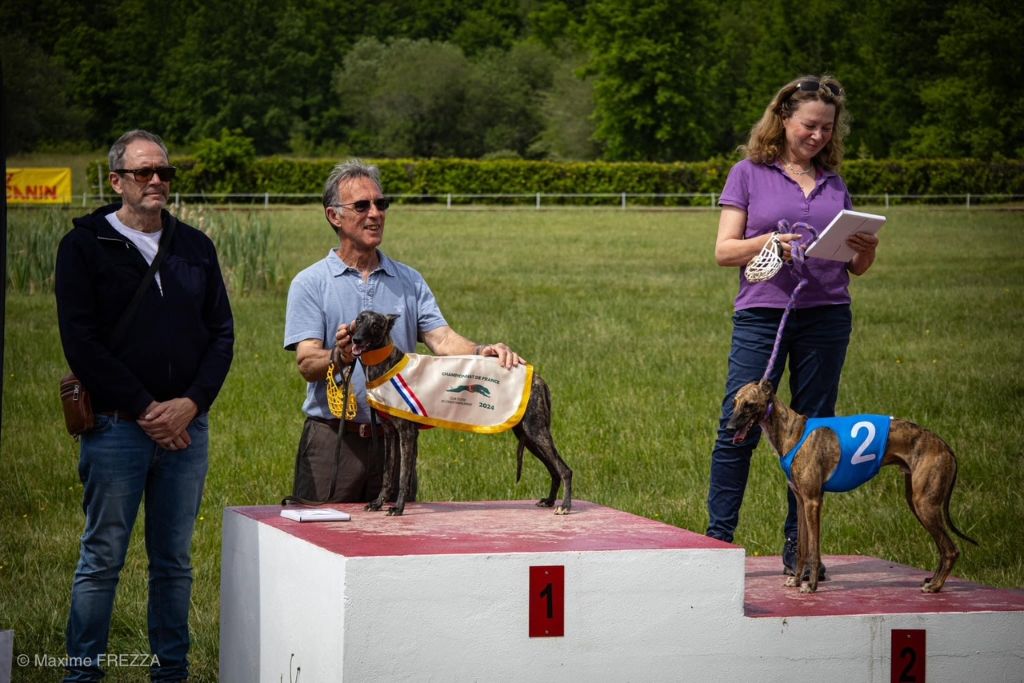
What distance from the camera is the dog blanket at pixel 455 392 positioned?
5207 millimetres

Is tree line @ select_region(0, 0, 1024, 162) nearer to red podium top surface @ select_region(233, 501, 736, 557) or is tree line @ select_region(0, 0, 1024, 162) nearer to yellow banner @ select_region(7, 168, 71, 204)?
yellow banner @ select_region(7, 168, 71, 204)

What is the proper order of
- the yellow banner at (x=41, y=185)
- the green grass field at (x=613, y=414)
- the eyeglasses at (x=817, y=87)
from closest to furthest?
the eyeglasses at (x=817, y=87)
the green grass field at (x=613, y=414)
the yellow banner at (x=41, y=185)

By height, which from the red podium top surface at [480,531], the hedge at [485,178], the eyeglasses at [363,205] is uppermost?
the hedge at [485,178]

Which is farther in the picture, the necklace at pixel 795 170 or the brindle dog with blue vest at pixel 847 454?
the necklace at pixel 795 170

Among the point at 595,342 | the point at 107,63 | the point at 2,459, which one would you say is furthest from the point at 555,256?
the point at 107,63

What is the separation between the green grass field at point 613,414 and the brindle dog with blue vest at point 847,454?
8.28ft

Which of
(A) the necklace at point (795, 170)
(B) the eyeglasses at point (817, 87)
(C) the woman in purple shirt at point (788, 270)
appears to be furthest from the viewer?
(A) the necklace at point (795, 170)

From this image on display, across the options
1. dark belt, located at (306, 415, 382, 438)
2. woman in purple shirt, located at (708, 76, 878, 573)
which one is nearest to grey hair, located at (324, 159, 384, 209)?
dark belt, located at (306, 415, 382, 438)

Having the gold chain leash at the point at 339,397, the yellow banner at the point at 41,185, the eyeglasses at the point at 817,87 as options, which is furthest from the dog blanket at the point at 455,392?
the yellow banner at the point at 41,185

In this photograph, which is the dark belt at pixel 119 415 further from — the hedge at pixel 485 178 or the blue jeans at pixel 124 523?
the hedge at pixel 485 178

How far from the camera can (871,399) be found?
13.6 meters

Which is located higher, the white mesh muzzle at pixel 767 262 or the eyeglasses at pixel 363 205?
the eyeglasses at pixel 363 205

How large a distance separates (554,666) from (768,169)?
92.5 inches

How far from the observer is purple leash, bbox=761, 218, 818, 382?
5.63m
